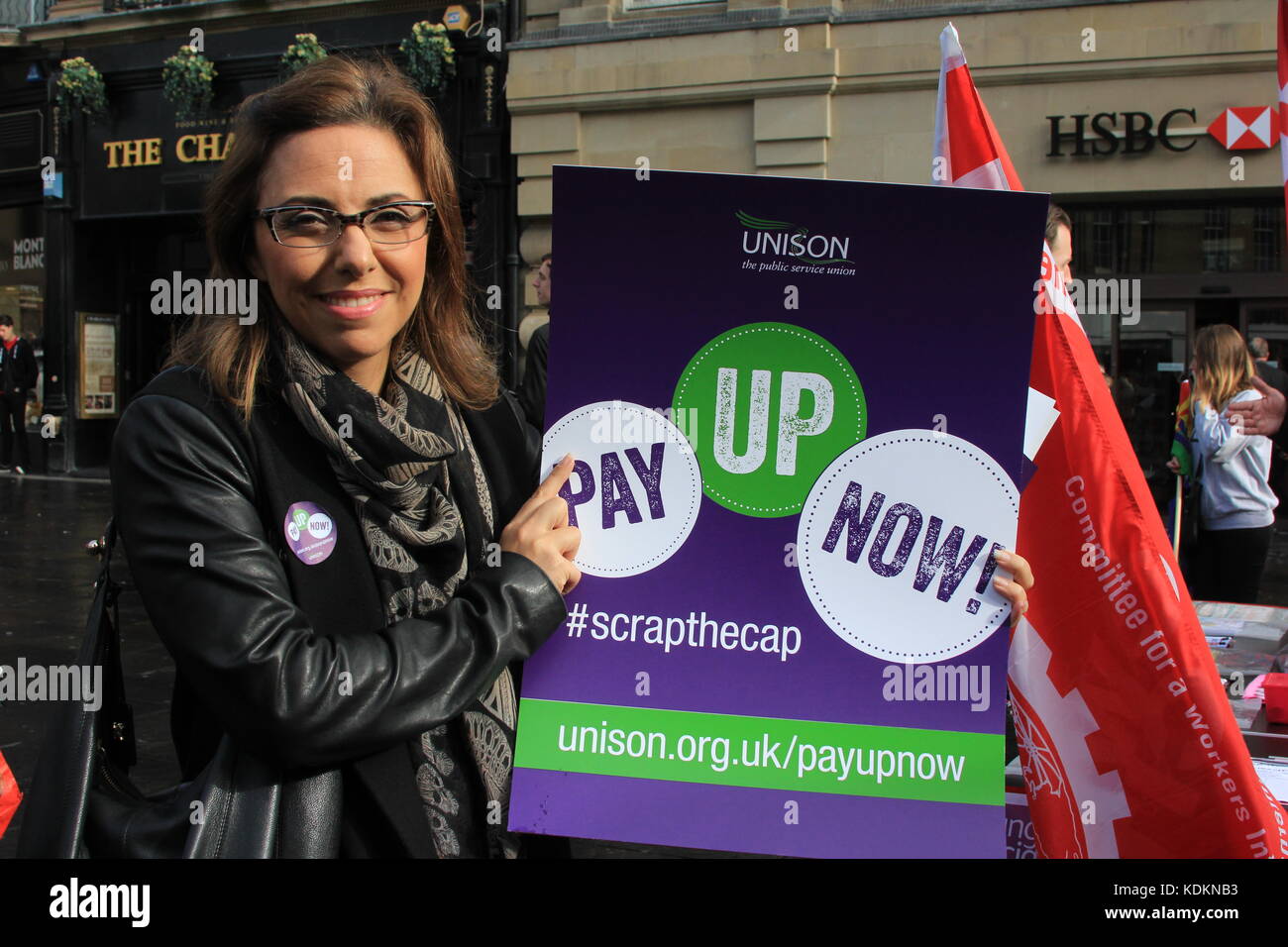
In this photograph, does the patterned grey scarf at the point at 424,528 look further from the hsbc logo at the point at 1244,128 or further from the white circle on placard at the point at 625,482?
the hsbc logo at the point at 1244,128

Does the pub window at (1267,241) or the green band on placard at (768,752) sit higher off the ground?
the pub window at (1267,241)

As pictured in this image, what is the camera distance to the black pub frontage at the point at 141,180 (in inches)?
535

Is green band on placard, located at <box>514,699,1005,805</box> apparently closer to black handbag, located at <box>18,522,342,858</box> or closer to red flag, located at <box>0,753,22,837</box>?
black handbag, located at <box>18,522,342,858</box>

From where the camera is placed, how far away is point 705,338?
1699 millimetres

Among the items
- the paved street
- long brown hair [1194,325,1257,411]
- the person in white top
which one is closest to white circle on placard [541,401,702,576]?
the paved street

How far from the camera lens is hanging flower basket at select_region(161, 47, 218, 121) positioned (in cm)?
1462

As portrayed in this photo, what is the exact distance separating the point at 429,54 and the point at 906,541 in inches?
511

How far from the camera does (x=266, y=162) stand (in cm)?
154


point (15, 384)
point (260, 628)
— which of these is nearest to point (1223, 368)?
point (260, 628)

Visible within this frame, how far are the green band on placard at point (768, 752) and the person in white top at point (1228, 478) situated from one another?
5049 millimetres

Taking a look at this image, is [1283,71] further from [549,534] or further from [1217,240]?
[1217,240]

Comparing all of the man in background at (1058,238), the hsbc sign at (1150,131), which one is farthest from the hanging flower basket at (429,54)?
the man in background at (1058,238)
